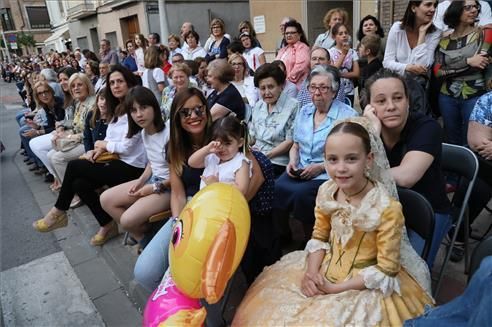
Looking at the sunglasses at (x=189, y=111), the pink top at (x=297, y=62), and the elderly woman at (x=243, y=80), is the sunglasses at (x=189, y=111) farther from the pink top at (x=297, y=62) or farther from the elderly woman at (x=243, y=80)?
the pink top at (x=297, y=62)

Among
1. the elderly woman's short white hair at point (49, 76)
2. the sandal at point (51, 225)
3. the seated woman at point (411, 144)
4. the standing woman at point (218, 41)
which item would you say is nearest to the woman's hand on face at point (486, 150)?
the seated woman at point (411, 144)

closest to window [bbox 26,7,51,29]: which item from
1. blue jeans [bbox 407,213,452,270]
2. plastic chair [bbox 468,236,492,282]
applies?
blue jeans [bbox 407,213,452,270]

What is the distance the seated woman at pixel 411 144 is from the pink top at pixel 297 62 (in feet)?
7.89

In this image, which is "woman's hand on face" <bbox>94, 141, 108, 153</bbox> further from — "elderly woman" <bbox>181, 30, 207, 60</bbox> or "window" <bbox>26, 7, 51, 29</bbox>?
"window" <bbox>26, 7, 51, 29</bbox>

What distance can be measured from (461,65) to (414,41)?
597 mm

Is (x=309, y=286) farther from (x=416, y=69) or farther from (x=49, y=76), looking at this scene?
(x=49, y=76)

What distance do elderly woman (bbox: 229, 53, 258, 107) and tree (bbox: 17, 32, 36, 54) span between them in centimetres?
4447

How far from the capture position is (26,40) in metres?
39.6

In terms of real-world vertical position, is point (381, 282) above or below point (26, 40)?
below

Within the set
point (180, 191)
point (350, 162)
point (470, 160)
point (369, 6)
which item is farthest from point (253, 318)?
point (369, 6)

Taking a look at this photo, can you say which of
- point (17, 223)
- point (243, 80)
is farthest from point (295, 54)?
point (17, 223)

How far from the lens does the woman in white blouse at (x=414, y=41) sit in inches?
131

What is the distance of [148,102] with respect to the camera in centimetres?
293

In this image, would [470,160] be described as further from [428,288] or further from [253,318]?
[253,318]
